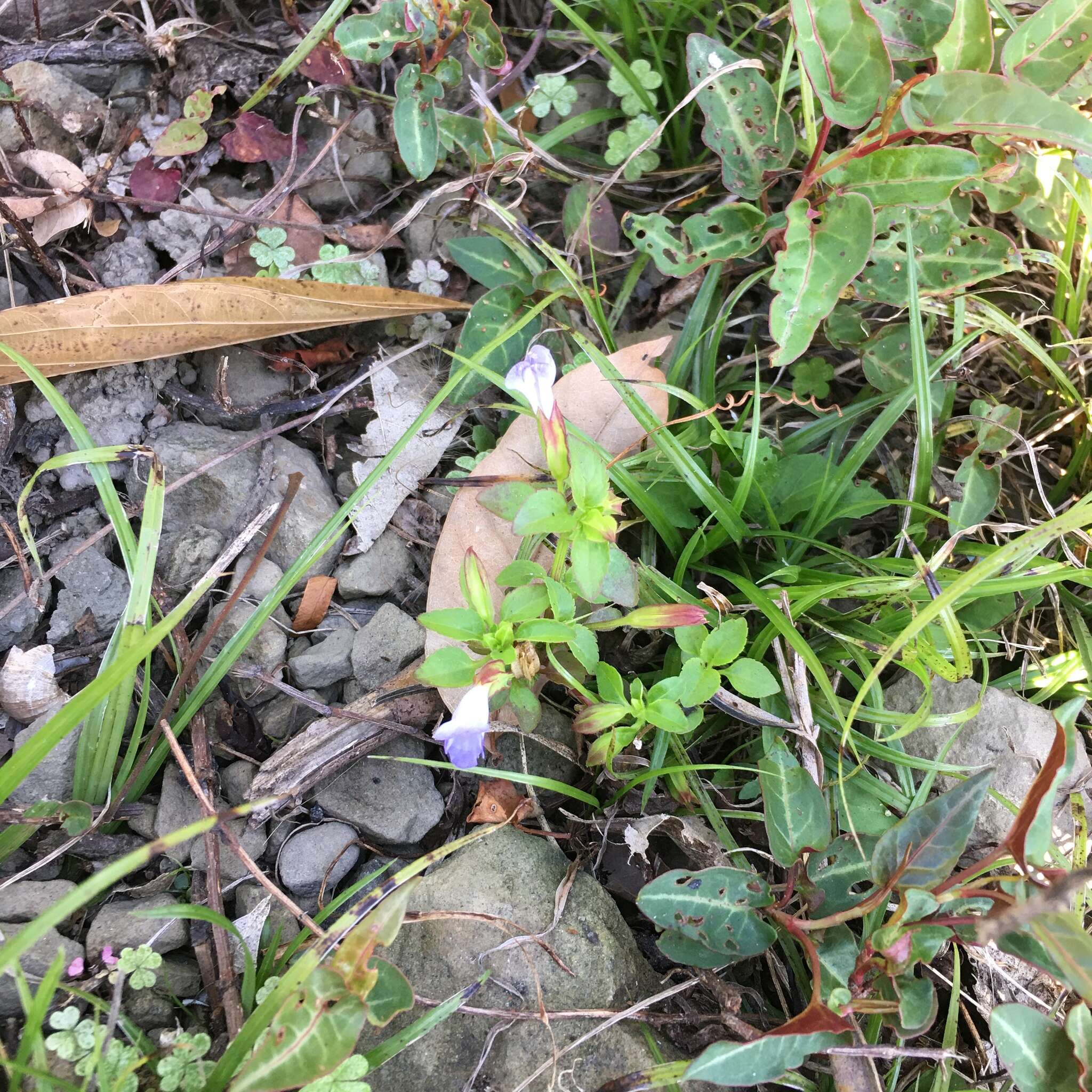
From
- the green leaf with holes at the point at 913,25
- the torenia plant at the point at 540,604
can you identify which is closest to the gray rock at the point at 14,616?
the torenia plant at the point at 540,604

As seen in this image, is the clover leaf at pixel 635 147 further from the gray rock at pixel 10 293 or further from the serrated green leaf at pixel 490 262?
the gray rock at pixel 10 293

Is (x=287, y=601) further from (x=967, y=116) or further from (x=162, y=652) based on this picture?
(x=967, y=116)

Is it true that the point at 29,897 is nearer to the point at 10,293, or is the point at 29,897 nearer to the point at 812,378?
the point at 10,293

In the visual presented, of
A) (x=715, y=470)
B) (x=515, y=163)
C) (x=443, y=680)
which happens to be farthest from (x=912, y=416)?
(x=443, y=680)

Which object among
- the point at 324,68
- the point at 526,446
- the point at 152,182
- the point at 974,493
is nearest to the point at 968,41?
the point at 974,493

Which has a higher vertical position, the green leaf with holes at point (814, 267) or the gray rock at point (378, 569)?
the green leaf with holes at point (814, 267)
